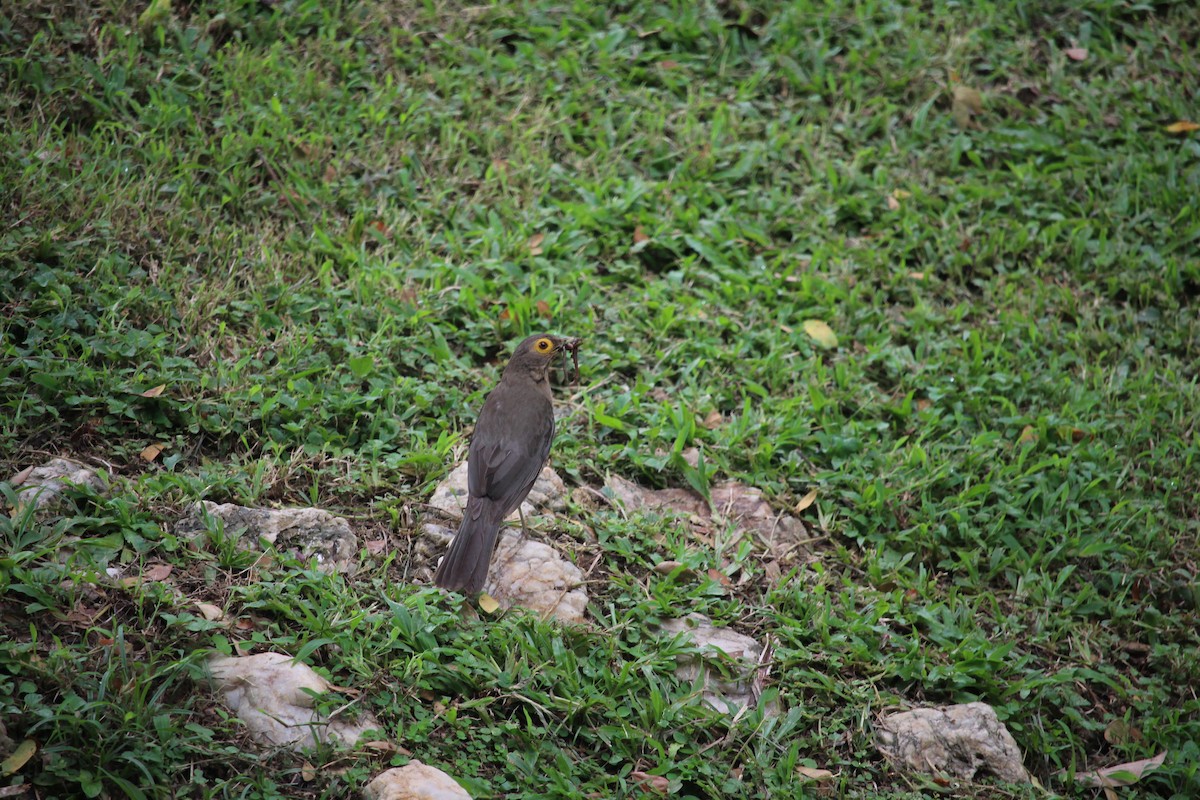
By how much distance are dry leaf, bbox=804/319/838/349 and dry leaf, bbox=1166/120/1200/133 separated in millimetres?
3631

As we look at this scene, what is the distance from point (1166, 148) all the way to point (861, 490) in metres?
4.38

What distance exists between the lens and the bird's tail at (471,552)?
4648 mm

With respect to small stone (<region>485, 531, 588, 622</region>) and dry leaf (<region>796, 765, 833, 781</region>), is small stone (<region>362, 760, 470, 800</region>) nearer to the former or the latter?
small stone (<region>485, 531, 588, 622</region>)

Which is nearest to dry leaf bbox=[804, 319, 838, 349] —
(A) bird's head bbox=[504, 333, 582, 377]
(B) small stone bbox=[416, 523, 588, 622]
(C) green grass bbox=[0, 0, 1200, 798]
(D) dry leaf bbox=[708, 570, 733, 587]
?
(C) green grass bbox=[0, 0, 1200, 798]

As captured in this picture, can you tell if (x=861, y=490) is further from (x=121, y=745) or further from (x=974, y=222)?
Answer: (x=121, y=745)

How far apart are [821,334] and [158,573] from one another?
4.04 m

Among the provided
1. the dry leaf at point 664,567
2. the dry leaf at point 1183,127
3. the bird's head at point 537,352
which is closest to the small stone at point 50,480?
the bird's head at point 537,352

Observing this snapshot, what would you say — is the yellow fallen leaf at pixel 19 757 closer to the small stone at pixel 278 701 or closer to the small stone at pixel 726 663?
the small stone at pixel 278 701

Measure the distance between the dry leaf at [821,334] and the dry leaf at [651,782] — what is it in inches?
126

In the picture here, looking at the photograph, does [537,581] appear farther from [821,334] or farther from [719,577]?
[821,334]

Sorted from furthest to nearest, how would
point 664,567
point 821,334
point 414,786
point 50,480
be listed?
point 821,334 → point 664,567 → point 50,480 → point 414,786

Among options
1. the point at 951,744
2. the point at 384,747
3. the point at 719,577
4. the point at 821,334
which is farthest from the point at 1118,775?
the point at 384,747

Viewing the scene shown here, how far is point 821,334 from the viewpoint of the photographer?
21.6 feet

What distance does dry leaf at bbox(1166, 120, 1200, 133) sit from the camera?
8.09 meters
